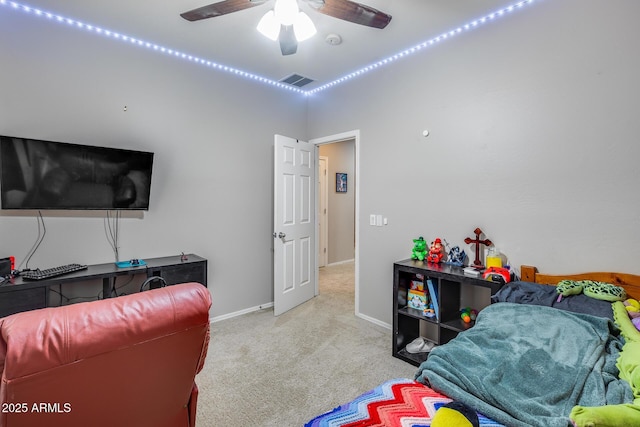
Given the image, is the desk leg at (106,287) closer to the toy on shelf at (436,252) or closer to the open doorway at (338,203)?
the toy on shelf at (436,252)

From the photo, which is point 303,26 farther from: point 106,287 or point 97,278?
point 106,287

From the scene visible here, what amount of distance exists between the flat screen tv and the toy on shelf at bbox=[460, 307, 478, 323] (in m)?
3.01

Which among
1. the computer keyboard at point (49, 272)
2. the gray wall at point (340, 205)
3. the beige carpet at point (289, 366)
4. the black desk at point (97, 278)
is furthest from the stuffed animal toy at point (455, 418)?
the gray wall at point (340, 205)

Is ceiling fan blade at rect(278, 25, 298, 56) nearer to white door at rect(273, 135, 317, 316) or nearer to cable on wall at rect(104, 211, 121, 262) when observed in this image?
white door at rect(273, 135, 317, 316)

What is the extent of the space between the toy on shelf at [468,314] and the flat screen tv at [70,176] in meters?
3.01

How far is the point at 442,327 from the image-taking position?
252 cm

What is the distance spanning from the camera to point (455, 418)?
922mm

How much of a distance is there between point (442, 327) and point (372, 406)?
1.65 m

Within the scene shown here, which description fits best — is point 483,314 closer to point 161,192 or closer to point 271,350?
point 271,350

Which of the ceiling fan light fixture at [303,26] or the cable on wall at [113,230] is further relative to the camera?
the cable on wall at [113,230]

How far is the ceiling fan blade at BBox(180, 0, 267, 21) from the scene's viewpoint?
192 centimetres

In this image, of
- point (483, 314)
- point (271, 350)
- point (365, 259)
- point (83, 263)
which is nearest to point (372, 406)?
point (483, 314)

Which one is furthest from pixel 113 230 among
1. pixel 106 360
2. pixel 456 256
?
pixel 456 256

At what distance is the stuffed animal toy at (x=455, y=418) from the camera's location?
2.97ft
